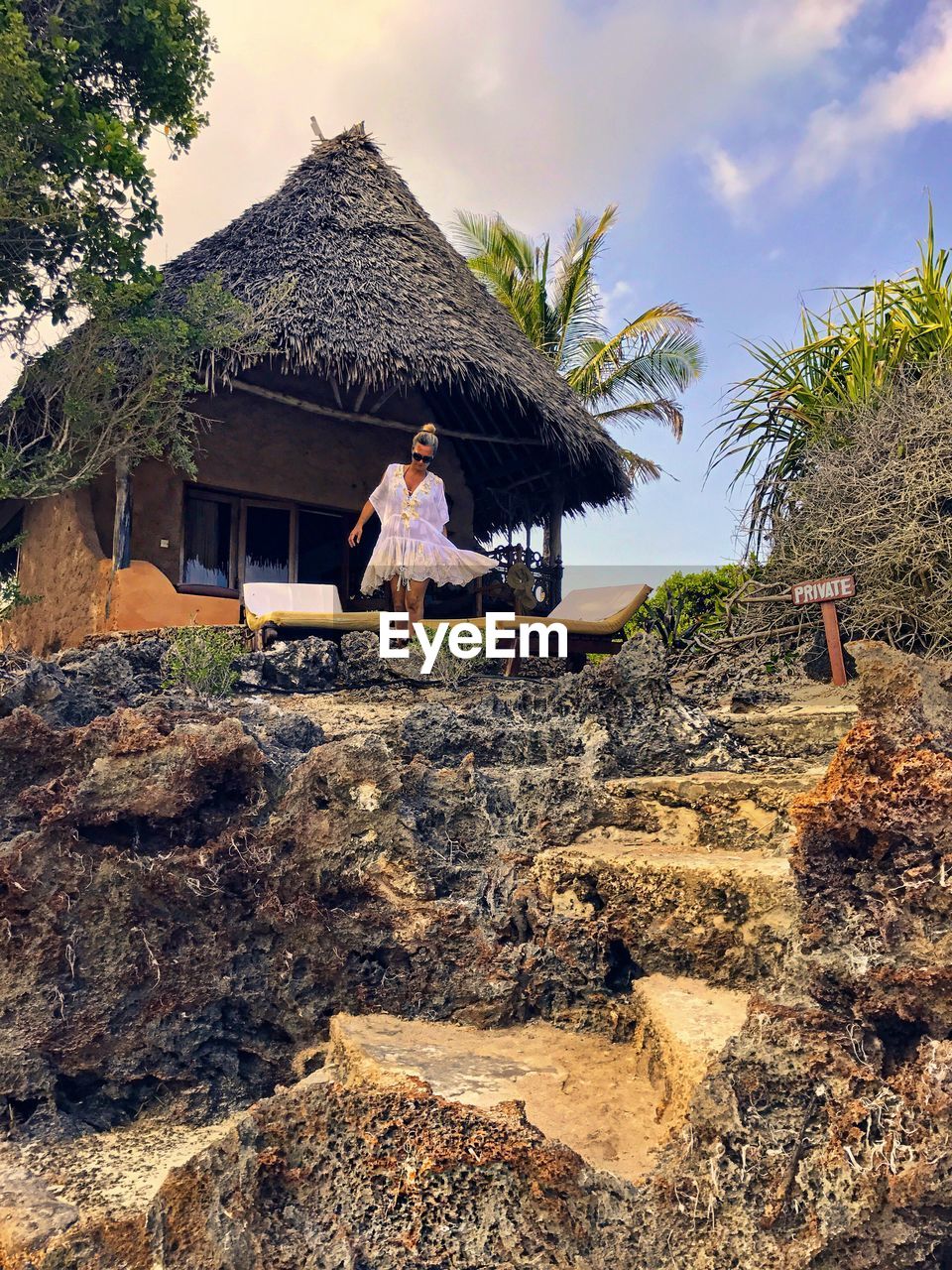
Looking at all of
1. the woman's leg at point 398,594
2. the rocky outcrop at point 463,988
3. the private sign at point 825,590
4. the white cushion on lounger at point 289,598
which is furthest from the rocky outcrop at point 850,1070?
the white cushion on lounger at point 289,598

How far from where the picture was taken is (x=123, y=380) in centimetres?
810

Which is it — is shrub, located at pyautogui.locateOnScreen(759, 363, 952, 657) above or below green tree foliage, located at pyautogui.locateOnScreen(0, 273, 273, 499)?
below

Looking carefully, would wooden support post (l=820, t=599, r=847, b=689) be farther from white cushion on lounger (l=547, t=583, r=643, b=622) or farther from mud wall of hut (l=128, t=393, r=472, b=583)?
mud wall of hut (l=128, t=393, r=472, b=583)

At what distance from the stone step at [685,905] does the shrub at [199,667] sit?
9.37 feet

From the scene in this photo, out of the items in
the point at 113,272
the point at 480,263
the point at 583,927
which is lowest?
the point at 583,927

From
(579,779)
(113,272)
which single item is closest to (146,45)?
(113,272)

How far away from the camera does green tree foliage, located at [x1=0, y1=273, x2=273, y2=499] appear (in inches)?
305

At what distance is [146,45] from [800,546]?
21.6 ft

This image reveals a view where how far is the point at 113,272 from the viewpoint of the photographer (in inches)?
316

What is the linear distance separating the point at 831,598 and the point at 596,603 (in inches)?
106

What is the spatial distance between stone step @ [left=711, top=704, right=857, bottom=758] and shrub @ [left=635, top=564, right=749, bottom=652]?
3.02m

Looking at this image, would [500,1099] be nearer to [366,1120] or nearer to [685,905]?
[366,1120]

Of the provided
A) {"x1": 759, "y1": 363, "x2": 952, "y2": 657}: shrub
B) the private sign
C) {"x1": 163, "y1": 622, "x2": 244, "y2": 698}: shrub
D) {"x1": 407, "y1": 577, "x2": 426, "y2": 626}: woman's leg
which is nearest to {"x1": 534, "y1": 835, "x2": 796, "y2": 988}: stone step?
the private sign

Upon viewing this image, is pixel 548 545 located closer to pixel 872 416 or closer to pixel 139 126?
pixel 872 416
